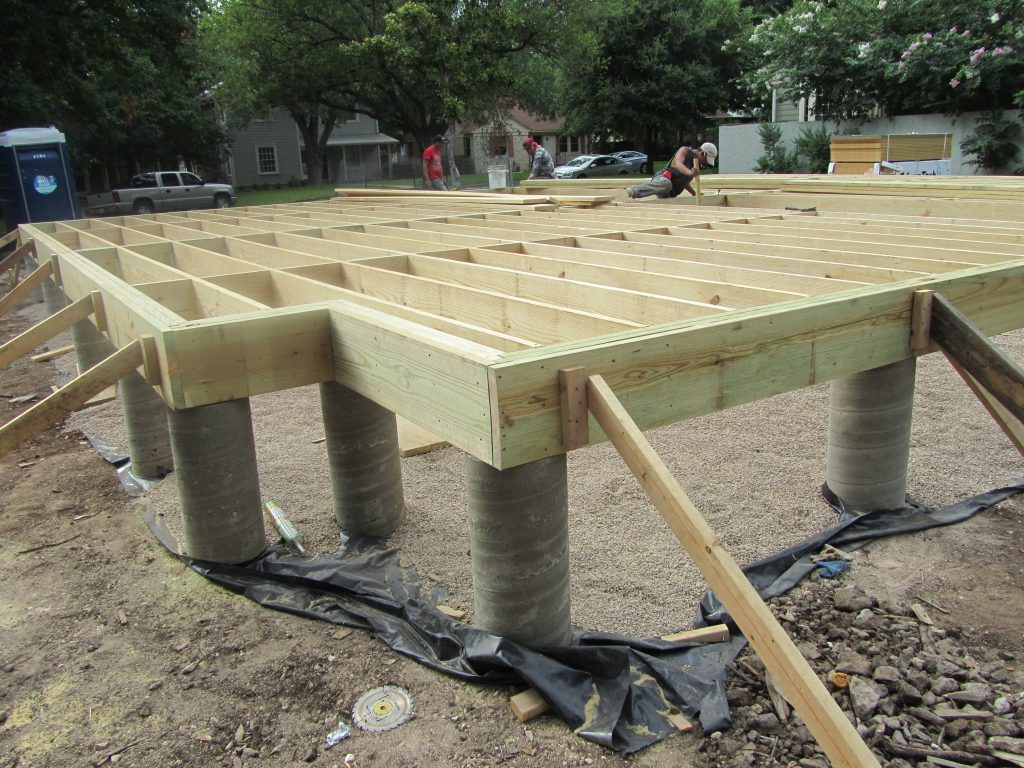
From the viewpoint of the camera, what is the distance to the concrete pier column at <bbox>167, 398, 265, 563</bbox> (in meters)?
4.48

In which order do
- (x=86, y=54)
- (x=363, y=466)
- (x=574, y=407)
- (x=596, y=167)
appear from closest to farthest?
(x=574, y=407)
(x=363, y=466)
(x=86, y=54)
(x=596, y=167)

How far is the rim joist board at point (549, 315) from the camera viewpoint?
9.92ft

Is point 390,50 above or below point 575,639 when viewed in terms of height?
above

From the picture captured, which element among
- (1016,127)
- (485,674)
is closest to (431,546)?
(485,674)

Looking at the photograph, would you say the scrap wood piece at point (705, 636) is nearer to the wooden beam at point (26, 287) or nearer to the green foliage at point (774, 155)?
the wooden beam at point (26, 287)

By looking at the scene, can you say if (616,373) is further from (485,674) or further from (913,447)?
(913,447)

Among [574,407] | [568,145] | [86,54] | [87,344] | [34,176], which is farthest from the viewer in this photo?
[568,145]

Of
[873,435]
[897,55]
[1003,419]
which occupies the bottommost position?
[873,435]

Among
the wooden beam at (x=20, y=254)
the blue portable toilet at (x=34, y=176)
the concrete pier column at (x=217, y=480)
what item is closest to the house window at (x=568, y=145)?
the blue portable toilet at (x=34, y=176)

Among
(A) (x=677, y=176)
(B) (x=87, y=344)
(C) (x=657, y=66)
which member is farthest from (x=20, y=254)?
(C) (x=657, y=66)

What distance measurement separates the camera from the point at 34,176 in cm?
1897

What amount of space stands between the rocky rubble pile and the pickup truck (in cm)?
2800

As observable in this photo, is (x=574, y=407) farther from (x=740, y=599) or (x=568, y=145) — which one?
(x=568, y=145)

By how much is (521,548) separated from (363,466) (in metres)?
2.11
